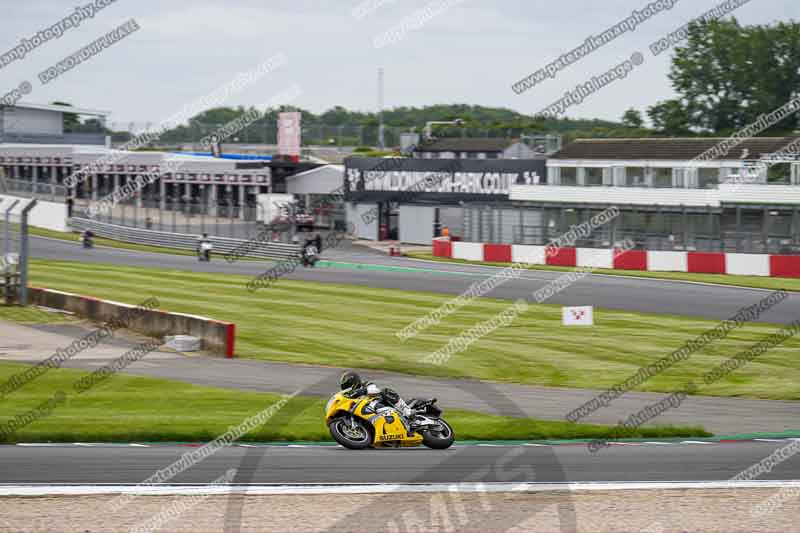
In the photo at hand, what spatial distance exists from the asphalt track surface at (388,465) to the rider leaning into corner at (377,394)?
1.95ft

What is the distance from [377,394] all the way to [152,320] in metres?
13.1

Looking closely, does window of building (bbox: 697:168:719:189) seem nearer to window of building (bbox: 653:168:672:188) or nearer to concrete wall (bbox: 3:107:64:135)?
window of building (bbox: 653:168:672:188)

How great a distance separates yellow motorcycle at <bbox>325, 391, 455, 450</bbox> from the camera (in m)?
14.5

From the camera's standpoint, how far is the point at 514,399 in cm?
1942

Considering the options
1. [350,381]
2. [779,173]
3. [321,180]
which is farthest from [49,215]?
[350,381]

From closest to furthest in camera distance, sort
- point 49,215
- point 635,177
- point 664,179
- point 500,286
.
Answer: point 500,286
point 664,179
point 635,177
point 49,215

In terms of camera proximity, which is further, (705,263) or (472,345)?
(705,263)

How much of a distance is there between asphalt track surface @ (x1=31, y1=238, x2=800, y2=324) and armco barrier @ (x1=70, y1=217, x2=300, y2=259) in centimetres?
212

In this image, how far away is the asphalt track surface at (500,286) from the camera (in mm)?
31656

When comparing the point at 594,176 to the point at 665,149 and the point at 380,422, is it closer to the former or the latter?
the point at 665,149

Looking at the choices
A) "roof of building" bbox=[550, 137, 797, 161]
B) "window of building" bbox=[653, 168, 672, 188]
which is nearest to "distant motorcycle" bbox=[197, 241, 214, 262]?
"roof of building" bbox=[550, 137, 797, 161]

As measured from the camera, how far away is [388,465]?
13.7 metres

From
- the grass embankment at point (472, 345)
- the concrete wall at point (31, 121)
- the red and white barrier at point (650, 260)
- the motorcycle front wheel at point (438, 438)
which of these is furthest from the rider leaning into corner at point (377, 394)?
the concrete wall at point (31, 121)

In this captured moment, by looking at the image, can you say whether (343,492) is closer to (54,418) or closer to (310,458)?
(310,458)
